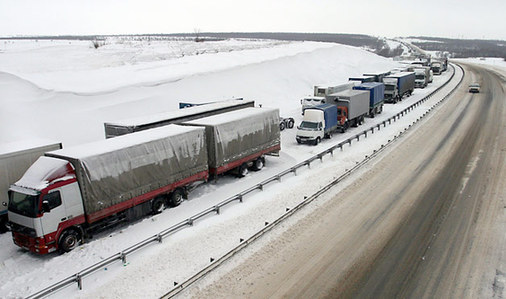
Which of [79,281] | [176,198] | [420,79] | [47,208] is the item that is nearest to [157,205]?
[176,198]

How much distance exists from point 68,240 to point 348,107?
2688 cm

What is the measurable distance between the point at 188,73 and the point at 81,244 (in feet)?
127

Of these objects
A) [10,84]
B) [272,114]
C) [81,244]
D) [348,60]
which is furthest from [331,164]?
[348,60]

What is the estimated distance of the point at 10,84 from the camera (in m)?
35.0

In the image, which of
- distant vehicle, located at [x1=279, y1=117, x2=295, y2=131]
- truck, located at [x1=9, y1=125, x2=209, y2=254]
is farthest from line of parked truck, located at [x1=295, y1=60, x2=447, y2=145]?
truck, located at [x1=9, y1=125, x2=209, y2=254]

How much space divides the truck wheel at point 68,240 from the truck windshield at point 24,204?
1.49 metres

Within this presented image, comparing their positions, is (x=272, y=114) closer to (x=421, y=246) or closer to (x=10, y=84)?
(x=421, y=246)

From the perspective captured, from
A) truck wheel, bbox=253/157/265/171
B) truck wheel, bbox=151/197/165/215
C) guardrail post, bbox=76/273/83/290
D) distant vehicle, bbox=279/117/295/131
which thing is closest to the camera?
guardrail post, bbox=76/273/83/290

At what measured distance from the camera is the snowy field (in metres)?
14.2

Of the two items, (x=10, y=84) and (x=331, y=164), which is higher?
(x=10, y=84)

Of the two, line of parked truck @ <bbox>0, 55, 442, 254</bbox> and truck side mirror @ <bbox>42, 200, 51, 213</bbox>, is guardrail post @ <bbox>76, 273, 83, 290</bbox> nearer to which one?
line of parked truck @ <bbox>0, 55, 442, 254</bbox>

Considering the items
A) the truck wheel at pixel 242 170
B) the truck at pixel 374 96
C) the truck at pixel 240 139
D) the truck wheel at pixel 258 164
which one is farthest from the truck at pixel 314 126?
the truck at pixel 374 96

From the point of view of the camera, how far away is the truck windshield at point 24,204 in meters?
14.7

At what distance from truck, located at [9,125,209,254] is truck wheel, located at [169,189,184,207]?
2cm
